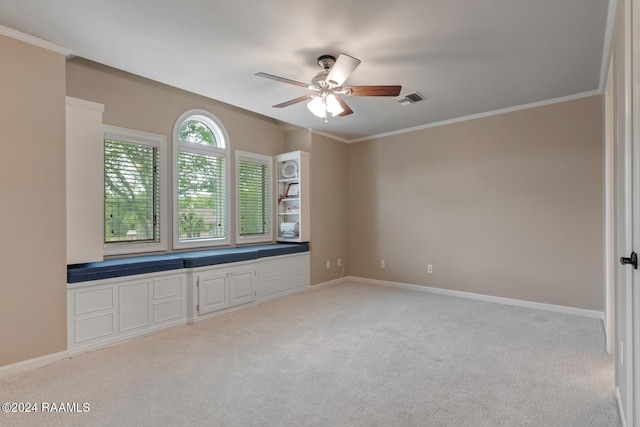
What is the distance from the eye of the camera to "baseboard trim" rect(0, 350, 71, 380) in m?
2.44

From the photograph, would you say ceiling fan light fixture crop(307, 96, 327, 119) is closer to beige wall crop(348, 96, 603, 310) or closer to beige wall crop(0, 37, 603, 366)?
beige wall crop(0, 37, 603, 366)

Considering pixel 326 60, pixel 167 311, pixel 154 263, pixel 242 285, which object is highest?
pixel 326 60

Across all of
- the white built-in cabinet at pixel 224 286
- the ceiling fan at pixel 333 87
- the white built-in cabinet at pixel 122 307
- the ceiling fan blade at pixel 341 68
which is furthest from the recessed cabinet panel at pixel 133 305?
the ceiling fan blade at pixel 341 68

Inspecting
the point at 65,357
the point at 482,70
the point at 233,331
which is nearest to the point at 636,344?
the point at 482,70

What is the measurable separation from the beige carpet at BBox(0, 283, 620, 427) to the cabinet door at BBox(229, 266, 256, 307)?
0.41 metres

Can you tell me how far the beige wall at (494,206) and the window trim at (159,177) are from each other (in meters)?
3.25

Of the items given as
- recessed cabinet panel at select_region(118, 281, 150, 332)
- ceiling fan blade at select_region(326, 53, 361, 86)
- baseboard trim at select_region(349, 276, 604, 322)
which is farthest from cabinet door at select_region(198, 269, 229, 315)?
baseboard trim at select_region(349, 276, 604, 322)

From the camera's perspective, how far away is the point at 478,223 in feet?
15.1

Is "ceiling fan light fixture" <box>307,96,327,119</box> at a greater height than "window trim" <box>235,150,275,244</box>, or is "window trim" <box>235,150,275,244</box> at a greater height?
"ceiling fan light fixture" <box>307,96,327,119</box>

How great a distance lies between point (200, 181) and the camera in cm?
453

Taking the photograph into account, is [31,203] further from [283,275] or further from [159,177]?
[283,275]

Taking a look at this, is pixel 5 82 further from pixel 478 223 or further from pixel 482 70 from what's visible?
pixel 478 223

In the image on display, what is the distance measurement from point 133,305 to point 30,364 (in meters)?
0.84

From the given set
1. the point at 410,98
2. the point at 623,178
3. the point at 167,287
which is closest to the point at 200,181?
the point at 167,287
